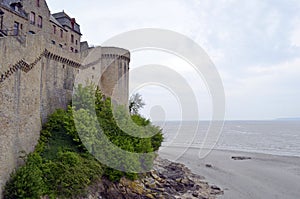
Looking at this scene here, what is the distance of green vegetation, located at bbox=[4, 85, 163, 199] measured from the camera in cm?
1373

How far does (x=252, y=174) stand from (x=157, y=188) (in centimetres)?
1664

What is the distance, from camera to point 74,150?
18766 mm

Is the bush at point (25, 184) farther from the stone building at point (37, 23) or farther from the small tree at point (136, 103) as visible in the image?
the small tree at point (136, 103)

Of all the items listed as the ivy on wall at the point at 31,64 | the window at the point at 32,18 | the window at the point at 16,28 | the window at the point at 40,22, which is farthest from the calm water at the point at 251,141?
the window at the point at 16,28

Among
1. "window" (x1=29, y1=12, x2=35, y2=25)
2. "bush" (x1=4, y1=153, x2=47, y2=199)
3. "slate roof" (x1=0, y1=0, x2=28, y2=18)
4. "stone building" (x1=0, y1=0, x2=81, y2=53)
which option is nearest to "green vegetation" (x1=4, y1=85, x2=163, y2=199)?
"bush" (x1=4, y1=153, x2=47, y2=199)

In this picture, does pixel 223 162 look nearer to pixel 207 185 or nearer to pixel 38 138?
pixel 207 185

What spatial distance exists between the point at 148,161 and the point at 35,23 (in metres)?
16.0

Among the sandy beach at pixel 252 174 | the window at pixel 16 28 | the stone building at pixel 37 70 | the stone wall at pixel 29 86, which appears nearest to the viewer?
the stone wall at pixel 29 86

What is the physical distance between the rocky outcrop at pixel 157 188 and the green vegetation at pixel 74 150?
2.20 ft

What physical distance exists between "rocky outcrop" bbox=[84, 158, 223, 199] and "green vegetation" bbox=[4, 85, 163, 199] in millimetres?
670

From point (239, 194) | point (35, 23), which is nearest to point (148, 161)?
point (239, 194)

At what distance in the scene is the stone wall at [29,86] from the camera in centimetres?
1302

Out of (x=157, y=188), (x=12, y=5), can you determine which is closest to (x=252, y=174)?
(x=157, y=188)

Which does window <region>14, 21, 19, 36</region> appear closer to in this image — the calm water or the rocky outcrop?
the rocky outcrop
